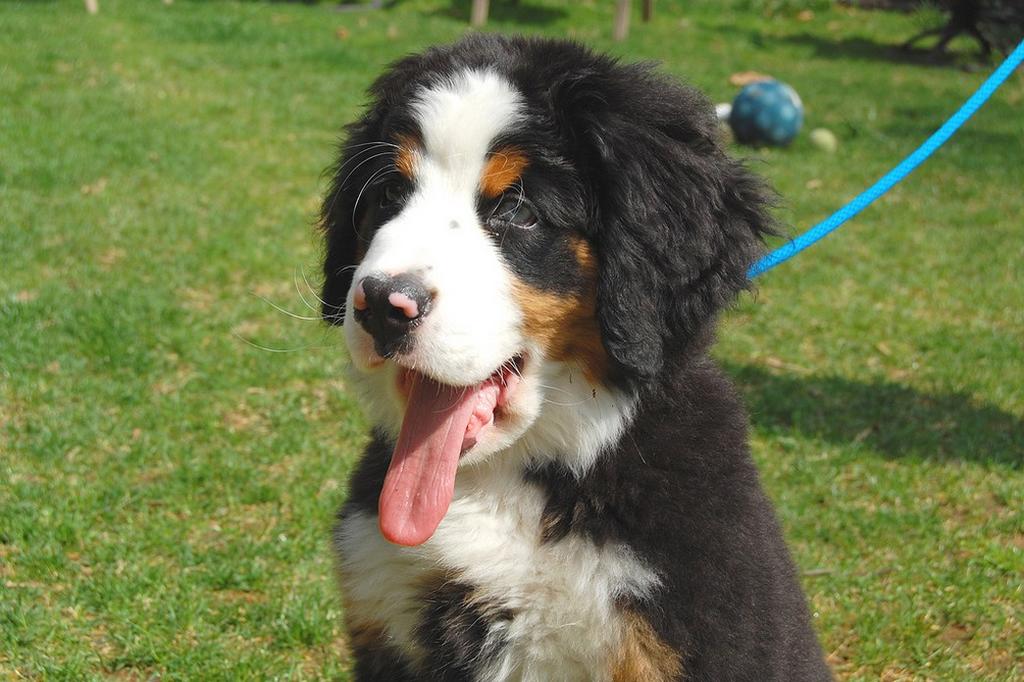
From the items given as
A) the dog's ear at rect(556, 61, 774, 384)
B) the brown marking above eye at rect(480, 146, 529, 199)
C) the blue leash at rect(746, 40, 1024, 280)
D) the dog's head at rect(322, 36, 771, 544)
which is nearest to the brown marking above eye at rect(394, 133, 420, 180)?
the dog's head at rect(322, 36, 771, 544)

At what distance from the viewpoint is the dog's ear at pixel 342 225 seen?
280 cm

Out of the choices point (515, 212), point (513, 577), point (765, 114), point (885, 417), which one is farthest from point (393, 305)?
point (765, 114)

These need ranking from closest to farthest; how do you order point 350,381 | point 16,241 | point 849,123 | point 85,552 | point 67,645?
1. point 350,381
2. point 67,645
3. point 85,552
4. point 16,241
5. point 849,123

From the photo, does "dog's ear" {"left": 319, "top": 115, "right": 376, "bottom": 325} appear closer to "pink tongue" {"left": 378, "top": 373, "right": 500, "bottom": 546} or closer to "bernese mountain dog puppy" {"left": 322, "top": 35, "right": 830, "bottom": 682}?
"bernese mountain dog puppy" {"left": 322, "top": 35, "right": 830, "bottom": 682}

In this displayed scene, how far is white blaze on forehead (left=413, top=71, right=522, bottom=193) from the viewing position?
7.98ft

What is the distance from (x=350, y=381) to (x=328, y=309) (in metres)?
0.22

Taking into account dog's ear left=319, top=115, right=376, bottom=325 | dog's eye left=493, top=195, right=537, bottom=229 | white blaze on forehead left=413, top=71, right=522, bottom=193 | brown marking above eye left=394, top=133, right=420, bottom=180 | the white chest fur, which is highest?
white blaze on forehead left=413, top=71, right=522, bottom=193

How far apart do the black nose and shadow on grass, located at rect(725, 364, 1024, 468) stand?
10.2 feet

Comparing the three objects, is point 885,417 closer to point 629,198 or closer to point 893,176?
point 893,176

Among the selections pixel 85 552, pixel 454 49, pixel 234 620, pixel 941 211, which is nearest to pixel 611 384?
pixel 454 49

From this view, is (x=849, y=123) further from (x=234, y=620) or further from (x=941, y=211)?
(x=234, y=620)

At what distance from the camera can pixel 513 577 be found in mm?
2475

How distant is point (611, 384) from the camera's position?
2.56 metres

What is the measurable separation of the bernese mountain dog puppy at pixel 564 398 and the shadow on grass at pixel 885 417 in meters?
2.64
